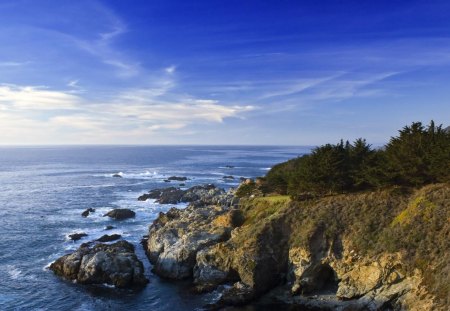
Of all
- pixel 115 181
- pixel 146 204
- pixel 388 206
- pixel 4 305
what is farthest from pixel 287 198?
pixel 115 181

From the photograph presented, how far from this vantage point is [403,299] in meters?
35.7

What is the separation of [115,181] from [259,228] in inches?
4275

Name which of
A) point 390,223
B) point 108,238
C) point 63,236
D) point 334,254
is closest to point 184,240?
point 334,254

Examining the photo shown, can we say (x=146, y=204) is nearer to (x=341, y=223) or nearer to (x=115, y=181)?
(x=115, y=181)

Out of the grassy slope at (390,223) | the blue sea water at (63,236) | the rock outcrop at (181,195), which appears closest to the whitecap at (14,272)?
the blue sea water at (63,236)

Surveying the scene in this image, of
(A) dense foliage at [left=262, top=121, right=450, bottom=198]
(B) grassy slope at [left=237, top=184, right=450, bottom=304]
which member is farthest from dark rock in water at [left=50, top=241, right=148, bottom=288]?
(A) dense foliage at [left=262, top=121, right=450, bottom=198]

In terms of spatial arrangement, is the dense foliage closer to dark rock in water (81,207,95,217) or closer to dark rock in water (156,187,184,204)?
dark rock in water (81,207,95,217)

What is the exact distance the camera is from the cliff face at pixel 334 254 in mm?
37062

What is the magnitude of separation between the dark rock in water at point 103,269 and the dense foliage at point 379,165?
2267 centimetres

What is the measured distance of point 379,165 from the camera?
48844 millimetres

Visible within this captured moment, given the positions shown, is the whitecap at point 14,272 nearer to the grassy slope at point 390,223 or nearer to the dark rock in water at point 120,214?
the grassy slope at point 390,223

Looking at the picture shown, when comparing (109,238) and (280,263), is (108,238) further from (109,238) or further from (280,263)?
(280,263)

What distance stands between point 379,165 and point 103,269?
35.9 m

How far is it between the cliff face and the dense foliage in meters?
1.83
